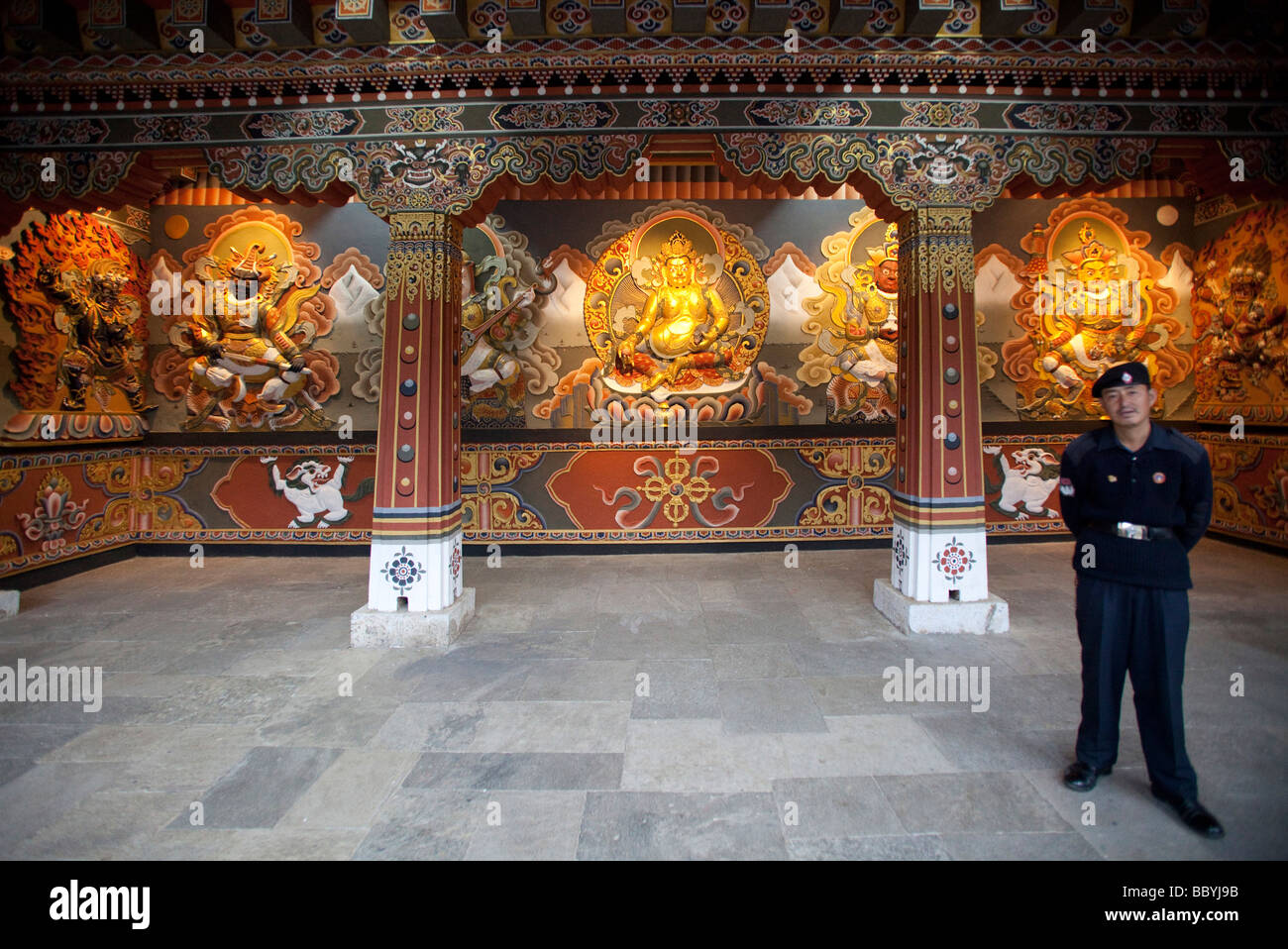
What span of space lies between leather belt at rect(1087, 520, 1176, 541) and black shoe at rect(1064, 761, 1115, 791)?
109cm

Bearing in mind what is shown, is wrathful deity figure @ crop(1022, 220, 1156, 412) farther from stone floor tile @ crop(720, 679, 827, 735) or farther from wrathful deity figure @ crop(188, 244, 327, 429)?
wrathful deity figure @ crop(188, 244, 327, 429)

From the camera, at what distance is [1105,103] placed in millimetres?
4836

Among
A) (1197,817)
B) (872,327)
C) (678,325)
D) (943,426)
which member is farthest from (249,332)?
(1197,817)

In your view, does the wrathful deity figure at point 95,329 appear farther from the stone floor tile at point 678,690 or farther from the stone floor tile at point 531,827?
the stone floor tile at point 531,827

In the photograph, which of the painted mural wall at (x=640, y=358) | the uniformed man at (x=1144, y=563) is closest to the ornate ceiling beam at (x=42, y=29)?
the painted mural wall at (x=640, y=358)

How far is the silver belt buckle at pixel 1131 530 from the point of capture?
2646 millimetres

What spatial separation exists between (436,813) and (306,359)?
6.43 meters

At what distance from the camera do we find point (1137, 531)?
8.71 feet

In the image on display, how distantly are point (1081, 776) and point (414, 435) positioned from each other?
15.2 ft

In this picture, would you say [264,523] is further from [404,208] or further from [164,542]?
[404,208]

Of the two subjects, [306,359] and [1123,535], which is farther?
[306,359]

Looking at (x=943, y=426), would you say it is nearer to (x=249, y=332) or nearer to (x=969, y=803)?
(x=969, y=803)

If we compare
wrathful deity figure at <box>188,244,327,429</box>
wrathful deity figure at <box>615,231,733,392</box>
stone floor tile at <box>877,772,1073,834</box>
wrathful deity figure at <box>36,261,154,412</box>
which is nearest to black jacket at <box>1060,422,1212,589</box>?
stone floor tile at <box>877,772,1073,834</box>

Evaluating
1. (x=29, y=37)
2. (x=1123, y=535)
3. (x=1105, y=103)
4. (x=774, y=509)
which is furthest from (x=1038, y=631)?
(x=29, y=37)
